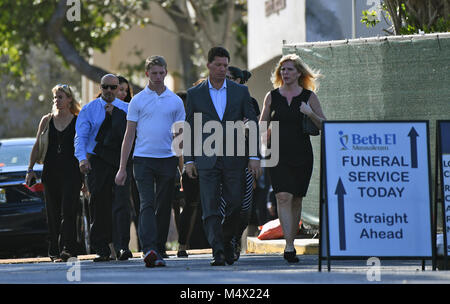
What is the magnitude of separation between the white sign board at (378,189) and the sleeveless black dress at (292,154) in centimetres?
173

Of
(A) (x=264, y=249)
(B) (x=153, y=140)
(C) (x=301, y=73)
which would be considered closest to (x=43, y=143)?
(B) (x=153, y=140)

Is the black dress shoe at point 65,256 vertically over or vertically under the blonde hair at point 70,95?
under

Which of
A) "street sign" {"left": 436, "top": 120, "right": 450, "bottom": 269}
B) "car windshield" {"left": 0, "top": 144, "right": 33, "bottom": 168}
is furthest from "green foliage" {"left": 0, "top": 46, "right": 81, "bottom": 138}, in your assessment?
"street sign" {"left": 436, "top": 120, "right": 450, "bottom": 269}

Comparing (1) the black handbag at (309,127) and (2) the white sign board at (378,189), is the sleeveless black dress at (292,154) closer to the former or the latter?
(1) the black handbag at (309,127)

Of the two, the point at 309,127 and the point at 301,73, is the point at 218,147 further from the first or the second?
the point at 301,73

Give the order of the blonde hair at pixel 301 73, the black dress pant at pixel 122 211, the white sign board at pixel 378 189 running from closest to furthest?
the white sign board at pixel 378 189, the blonde hair at pixel 301 73, the black dress pant at pixel 122 211

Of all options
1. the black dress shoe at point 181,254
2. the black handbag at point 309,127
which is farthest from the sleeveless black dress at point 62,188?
the black handbag at point 309,127

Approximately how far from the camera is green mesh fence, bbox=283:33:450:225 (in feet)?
41.1

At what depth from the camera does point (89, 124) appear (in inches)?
492

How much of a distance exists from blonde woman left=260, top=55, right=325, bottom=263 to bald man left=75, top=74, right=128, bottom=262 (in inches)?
67.2

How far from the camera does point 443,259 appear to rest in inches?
384

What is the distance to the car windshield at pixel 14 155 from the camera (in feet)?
51.4

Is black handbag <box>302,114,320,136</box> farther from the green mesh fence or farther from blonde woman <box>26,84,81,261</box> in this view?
blonde woman <box>26,84,81,261</box>
